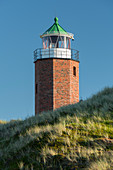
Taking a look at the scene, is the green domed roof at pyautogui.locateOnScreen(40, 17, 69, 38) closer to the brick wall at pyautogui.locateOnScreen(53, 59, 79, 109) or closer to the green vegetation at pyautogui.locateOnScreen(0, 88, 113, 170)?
the brick wall at pyautogui.locateOnScreen(53, 59, 79, 109)

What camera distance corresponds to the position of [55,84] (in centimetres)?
2736

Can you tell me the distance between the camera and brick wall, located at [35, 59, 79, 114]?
2709cm

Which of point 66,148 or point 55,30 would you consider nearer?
point 66,148

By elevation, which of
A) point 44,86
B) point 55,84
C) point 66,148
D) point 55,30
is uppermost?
point 55,30

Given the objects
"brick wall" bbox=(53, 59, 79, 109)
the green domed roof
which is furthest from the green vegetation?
the green domed roof

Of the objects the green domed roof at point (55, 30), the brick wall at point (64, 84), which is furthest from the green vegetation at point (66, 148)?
the green domed roof at point (55, 30)

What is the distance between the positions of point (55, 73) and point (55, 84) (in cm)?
116

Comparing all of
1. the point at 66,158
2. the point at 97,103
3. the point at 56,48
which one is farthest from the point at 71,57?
the point at 66,158

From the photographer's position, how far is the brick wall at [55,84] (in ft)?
88.9

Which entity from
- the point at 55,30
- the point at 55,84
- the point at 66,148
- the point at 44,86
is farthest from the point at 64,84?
the point at 66,148

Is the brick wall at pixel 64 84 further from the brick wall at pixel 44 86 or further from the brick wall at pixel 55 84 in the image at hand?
the brick wall at pixel 44 86

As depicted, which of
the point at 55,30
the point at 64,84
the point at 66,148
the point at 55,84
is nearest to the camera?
the point at 66,148

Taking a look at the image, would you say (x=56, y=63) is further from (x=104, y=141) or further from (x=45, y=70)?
(x=104, y=141)

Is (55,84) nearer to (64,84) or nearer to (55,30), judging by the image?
(64,84)
